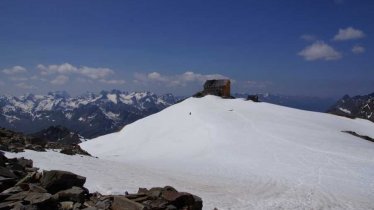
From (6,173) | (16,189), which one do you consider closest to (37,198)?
(16,189)

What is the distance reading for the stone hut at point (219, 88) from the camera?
9850 centimetres

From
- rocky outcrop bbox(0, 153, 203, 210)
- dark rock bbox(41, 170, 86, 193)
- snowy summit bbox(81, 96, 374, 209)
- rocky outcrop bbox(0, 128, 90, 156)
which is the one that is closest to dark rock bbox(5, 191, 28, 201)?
rocky outcrop bbox(0, 153, 203, 210)

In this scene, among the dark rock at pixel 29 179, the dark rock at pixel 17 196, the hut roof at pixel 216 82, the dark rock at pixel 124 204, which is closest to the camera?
the dark rock at pixel 17 196

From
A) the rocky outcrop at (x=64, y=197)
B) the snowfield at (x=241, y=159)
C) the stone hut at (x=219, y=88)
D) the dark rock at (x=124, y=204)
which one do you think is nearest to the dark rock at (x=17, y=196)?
the rocky outcrop at (x=64, y=197)

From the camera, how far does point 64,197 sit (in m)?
15.7

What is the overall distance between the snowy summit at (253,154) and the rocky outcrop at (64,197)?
447 centimetres

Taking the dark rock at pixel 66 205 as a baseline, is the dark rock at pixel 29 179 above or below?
above

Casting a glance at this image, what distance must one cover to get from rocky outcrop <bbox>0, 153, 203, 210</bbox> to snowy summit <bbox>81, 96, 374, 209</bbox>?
14.7ft

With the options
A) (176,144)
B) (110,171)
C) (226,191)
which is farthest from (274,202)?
(176,144)

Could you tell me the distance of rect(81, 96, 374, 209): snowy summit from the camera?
2652 cm

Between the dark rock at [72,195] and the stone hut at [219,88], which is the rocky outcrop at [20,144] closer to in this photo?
the dark rock at [72,195]

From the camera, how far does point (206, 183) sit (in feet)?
96.0

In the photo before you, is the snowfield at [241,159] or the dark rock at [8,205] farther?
the snowfield at [241,159]

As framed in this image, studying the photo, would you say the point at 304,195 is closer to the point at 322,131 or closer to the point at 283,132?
the point at 283,132
